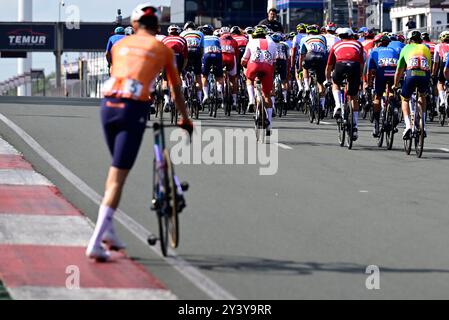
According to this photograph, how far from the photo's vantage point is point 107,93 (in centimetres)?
1027

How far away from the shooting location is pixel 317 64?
84.9ft

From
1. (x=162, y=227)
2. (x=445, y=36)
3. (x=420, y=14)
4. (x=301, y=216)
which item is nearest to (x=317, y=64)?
(x=445, y=36)

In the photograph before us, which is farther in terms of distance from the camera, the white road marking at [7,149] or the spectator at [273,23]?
the spectator at [273,23]

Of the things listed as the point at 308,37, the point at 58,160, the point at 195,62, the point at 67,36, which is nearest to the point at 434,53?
the point at 308,37

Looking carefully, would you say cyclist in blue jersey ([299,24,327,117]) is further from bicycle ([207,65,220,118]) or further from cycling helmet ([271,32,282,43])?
bicycle ([207,65,220,118])

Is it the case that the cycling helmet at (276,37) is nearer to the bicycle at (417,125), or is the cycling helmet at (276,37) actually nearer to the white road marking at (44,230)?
the bicycle at (417,125)

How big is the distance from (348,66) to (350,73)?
11cm

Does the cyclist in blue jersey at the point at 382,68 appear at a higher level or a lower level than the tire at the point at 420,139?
higher

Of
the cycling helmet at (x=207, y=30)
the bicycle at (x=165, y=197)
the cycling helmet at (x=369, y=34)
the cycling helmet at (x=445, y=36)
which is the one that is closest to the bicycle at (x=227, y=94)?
the cycling helmet at (x=207, y=30)

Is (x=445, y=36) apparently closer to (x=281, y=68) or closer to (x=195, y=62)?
(x=281, y=68)

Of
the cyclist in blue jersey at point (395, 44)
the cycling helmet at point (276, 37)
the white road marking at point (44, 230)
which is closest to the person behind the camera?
the white road marking at point (44, 230)

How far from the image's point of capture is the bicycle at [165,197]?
404 inches

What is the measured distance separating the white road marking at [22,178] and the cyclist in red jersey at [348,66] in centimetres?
628

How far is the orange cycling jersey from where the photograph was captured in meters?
10.2
